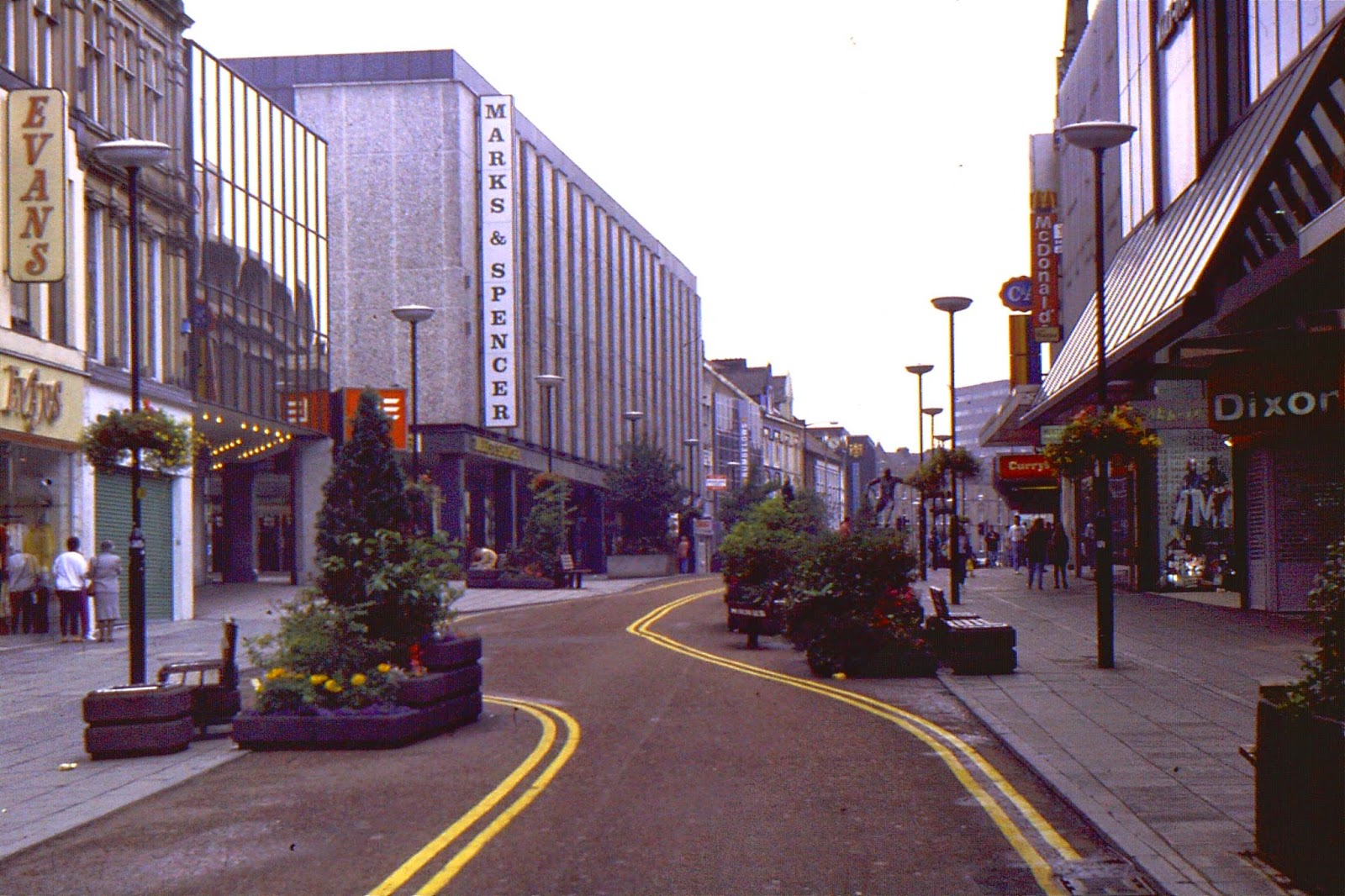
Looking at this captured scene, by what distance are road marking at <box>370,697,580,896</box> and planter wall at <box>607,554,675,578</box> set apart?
46448mm

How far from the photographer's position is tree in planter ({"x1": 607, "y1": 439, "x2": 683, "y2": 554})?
6366 centimetres

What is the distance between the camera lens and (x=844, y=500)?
148 m

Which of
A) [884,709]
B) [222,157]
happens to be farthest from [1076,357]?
[222,157]

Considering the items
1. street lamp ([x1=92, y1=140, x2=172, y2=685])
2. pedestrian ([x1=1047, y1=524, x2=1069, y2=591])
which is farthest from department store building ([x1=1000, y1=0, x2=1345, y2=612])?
street lamp ([x1=92, y1=140, x2=172, y2=685])

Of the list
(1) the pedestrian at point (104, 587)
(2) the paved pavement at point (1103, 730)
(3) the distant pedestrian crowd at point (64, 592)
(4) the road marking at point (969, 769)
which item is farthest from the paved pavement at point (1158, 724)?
(3) the distant pedestrian crowd at point (64, 592)

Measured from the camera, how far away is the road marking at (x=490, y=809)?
26.6 ft

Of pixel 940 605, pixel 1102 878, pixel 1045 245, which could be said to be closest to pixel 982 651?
pixel 940 605

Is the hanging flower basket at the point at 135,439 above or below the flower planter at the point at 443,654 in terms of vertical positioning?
above

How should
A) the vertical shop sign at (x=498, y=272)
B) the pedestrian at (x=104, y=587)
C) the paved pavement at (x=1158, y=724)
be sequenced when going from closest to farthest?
the paved pavement at (x=1158, y=724) < the pedestrian at (x=104, y=587) < the vertical shop sign at (x=498, y=272)

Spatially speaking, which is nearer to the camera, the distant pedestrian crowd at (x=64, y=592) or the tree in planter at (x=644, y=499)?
the distant pedestrian crowd at (x=64, y=592)

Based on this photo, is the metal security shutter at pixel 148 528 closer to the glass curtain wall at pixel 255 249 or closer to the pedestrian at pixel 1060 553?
the glass curtain wall at pixel 255 249

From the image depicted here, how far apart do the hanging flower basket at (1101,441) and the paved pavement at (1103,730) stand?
8.45 ft

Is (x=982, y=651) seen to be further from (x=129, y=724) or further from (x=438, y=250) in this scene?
(x=438, y=250)

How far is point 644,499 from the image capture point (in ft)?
209
